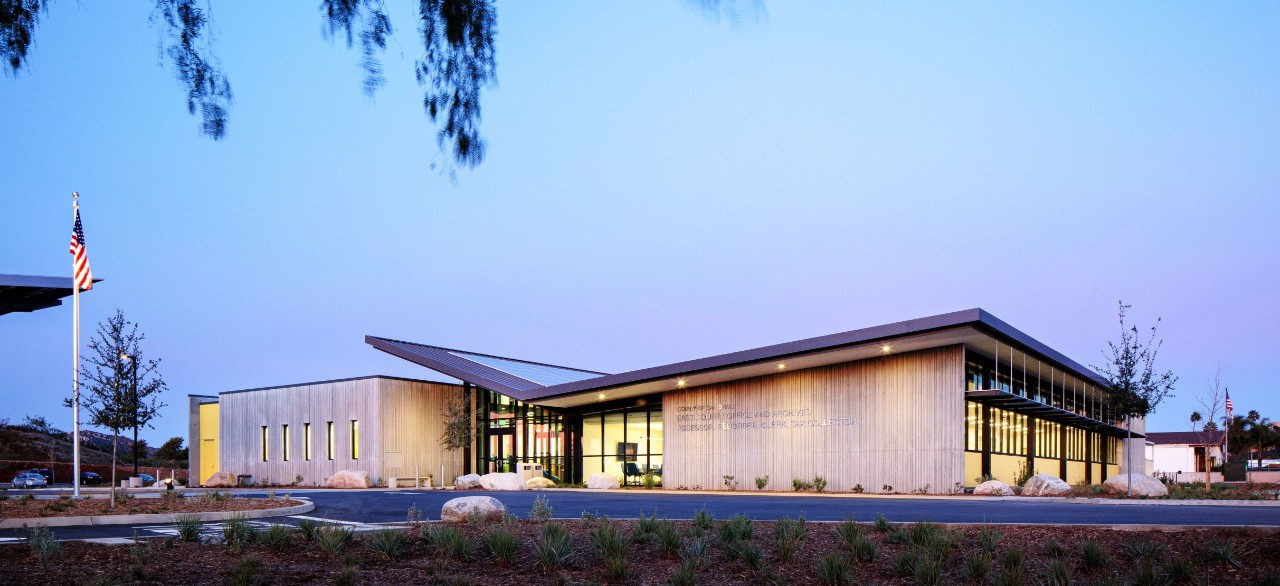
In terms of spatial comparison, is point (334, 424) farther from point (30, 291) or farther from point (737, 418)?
point (30, 291)

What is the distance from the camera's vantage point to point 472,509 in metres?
13.8

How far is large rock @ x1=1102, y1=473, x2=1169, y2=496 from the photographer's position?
24.6 meters

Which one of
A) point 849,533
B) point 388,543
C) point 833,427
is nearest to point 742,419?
point 833,427

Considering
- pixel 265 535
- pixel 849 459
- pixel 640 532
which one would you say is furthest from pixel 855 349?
pixel 265 535

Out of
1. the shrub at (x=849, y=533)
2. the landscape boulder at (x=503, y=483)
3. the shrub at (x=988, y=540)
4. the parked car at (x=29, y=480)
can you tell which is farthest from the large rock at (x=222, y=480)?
the shrub at (x=988, y=540)

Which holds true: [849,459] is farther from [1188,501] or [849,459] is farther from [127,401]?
[127,401]

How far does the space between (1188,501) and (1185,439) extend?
76201mm

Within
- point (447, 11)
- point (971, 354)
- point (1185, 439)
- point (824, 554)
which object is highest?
point (447, 11)

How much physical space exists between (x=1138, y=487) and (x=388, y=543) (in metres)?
20.9

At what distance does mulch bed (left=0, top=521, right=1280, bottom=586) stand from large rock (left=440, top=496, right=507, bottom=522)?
6.62 ft

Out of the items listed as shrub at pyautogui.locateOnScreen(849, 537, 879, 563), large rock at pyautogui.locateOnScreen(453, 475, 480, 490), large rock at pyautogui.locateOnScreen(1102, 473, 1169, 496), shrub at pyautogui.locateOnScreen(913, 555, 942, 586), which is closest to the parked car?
large rock at pyautogui.locateOnScreen(453, 475, 480, 490)

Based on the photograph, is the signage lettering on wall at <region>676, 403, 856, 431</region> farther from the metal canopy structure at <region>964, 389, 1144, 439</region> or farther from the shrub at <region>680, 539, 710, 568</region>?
the shrub at <region>680, 539, 710, 568</region>

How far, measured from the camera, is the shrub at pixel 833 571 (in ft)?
31.6

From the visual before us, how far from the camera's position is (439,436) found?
1689 inches
